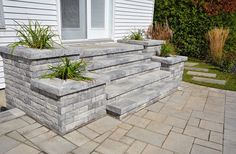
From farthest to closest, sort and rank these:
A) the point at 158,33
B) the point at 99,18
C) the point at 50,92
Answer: the point at 158,33 → the point at 99,18 → the point at 50,92

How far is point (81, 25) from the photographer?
4871 mm

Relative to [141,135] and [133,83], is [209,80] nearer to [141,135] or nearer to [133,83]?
[133,83]

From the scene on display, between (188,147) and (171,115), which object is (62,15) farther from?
(188,147)

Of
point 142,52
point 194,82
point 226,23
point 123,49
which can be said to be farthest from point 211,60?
point 123,49

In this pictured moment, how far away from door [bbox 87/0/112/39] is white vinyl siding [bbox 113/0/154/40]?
19 cm

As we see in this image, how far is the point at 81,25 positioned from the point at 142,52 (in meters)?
1.51

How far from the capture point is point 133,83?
3.47 metres

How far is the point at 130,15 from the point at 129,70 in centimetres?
305

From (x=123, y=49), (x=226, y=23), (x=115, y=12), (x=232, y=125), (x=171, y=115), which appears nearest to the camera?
(x=232, y=125)

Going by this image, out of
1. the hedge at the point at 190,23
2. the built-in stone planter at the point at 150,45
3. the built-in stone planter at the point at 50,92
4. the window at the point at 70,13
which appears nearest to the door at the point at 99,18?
the window at the point at 70,13

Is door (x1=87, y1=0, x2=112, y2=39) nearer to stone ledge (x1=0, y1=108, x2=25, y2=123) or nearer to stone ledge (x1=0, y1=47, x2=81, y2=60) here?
stone ledge (x1=0, y1=47, x2=81, y2=60)

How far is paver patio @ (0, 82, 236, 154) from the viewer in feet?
7.22

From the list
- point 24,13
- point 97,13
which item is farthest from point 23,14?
point 97,13

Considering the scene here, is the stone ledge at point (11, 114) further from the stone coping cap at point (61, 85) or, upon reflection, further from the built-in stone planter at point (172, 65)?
the built-in stone planter at point (172, 65)
